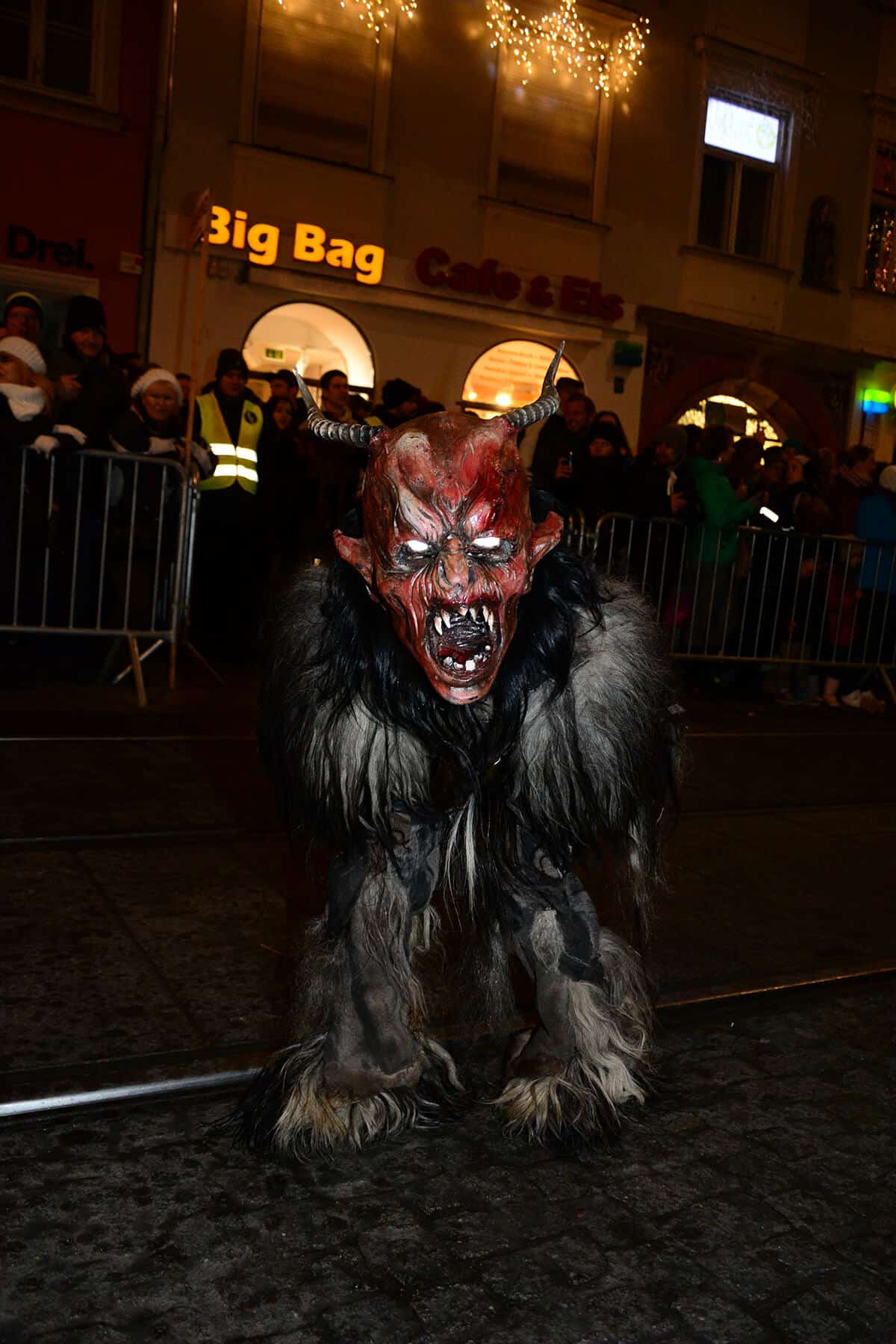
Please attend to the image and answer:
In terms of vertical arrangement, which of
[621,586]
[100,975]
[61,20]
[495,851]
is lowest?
[100,975]

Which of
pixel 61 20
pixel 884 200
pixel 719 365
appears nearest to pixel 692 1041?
pixel 61 20

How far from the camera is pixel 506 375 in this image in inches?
584

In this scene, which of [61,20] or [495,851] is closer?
[495,851]

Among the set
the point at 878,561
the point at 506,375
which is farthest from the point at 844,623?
the point at 506,375

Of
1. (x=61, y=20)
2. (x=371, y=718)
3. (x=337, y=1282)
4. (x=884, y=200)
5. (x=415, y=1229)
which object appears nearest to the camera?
(x=337, y=1282)

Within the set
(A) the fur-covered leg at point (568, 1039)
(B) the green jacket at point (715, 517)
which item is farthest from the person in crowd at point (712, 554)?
(A) the fur-covered leg at point (568, 1039)

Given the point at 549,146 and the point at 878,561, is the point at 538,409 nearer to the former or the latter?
the point at 878,561

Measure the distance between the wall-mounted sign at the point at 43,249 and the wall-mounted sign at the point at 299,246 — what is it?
→ 1248mm

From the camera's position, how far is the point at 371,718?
7.88 feet

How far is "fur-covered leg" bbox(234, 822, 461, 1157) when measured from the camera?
2453mm

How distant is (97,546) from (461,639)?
567cm

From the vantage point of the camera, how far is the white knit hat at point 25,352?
7035mm

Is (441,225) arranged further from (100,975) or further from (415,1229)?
(415,1229)

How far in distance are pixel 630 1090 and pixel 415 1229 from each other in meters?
0.62
